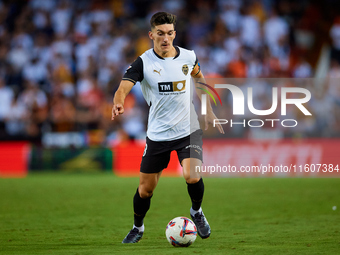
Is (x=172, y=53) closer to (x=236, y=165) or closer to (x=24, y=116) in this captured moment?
(x=236, y=165)

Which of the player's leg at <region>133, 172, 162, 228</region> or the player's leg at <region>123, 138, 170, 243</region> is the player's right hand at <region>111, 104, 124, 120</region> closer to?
the player's leg at <region>123, 138, 170, 243</region>

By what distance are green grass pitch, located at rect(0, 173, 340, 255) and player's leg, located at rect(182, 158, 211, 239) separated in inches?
6.0

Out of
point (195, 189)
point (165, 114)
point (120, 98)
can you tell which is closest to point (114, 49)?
point (165, 114)

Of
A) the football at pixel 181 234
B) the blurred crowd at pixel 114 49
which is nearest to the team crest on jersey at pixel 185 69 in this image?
the football at pixel 181 234

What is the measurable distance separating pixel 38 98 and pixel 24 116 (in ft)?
2.28

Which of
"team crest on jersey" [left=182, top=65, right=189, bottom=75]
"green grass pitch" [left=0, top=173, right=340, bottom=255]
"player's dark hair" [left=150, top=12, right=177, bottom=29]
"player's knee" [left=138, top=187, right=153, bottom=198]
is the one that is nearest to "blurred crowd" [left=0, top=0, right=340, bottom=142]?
"green grass pitch" [left=0, top=173, right=340, bottom=255]

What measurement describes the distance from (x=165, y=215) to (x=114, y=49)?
9723 millimetres

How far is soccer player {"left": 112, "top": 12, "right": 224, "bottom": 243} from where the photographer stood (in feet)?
20.1

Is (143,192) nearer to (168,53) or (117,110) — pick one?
(117,110)

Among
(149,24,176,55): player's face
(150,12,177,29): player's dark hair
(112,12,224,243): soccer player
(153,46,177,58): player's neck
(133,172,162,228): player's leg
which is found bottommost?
(133,172,162,228): player's leg

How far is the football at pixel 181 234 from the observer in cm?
594

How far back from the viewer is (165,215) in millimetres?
8594

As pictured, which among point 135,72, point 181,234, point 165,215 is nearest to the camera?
point 181,234

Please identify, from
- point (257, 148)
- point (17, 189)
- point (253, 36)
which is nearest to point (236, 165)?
point (257, 148)
